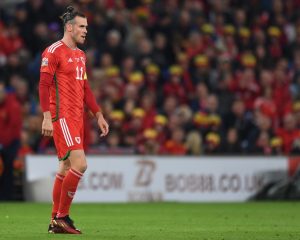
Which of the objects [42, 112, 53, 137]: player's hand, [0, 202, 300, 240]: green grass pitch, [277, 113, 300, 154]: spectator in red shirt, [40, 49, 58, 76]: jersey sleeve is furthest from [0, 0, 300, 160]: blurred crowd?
[42, 112, 53, 137]: player's hand

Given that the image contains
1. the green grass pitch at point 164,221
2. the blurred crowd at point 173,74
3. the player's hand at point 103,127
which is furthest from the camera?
the blurred crowd at point 173,74

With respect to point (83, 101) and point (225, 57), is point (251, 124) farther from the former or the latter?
point (83, 101)

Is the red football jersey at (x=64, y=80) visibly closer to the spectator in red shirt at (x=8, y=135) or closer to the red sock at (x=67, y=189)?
the red sock at (x=67, y=189)

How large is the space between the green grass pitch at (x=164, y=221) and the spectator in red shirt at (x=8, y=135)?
1.84 metres

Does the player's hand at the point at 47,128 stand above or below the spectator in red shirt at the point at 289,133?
above

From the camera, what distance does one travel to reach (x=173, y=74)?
24.0 m

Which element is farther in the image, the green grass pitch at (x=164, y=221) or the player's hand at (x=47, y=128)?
the green grass pitch at (x=164, y=221)

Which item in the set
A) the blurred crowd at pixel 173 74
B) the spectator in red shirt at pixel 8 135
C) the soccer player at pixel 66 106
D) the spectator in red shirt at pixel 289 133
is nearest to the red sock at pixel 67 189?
the soccer player at pixel 66 106

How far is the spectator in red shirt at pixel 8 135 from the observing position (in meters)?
20.1

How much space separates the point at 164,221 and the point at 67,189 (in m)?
2.96

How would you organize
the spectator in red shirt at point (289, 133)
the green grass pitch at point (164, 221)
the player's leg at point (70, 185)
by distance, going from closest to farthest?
1. the green grass pitch at point (164, 221)
2. the player's leg at point (70, 185)
3. the spectator in red shirt at point (289, 133)

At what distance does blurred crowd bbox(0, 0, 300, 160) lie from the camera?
2181 centimetres

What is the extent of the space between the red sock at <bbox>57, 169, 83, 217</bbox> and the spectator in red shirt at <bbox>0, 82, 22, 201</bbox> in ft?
28.8

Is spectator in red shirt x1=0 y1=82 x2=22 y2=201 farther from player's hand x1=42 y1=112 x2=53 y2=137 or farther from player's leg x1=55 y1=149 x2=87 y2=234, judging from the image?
player's hand x1=42 y1=112 x2=53 y2=137
